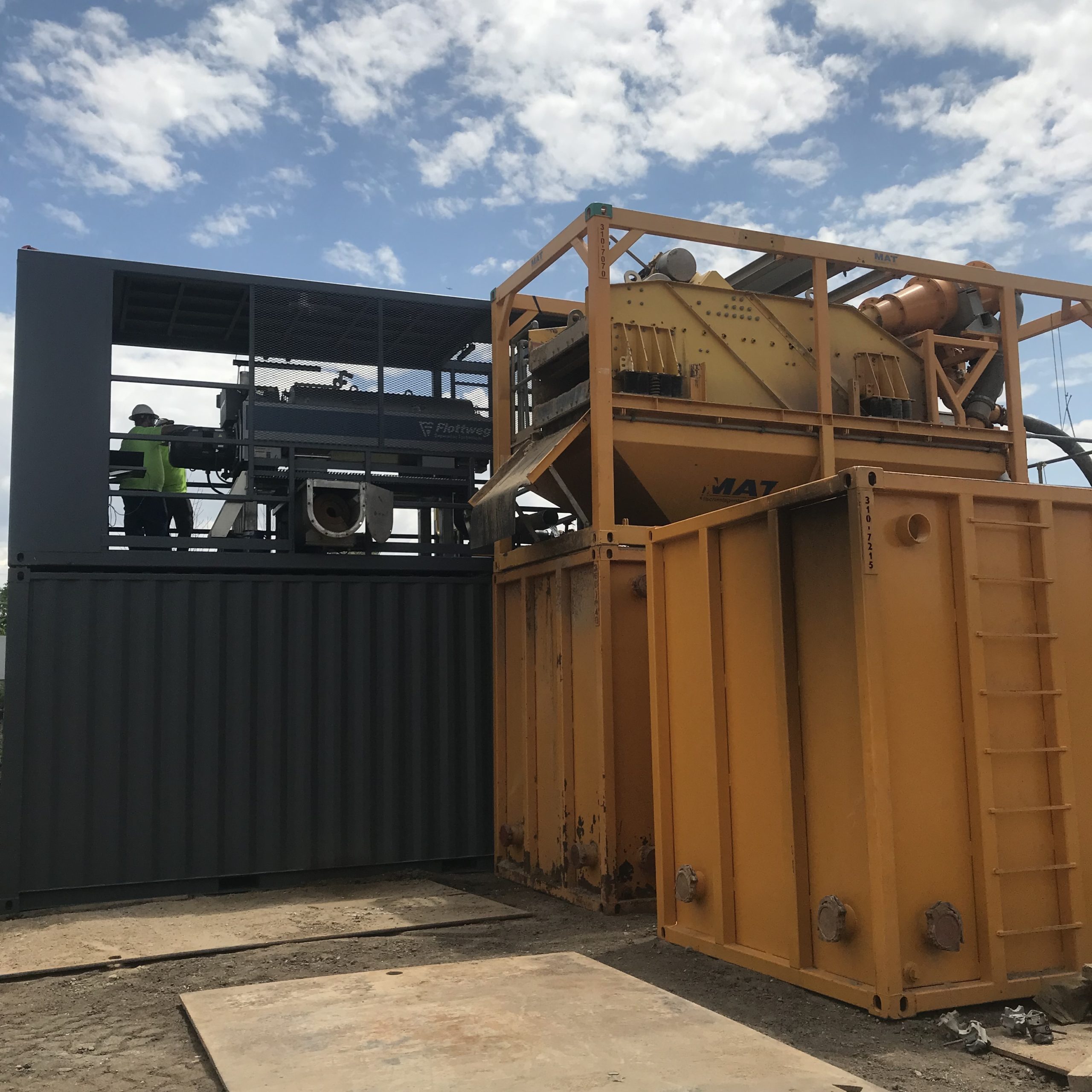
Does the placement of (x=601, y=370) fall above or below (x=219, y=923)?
above

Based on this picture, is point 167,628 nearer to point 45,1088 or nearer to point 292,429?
point 292,429

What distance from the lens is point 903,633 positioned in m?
5.44

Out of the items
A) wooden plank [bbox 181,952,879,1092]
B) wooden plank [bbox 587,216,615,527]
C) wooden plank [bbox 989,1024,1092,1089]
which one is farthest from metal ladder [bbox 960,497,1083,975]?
wooden plank [bbox 587,216,615,527]

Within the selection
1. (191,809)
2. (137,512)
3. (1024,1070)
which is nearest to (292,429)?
(137,512)

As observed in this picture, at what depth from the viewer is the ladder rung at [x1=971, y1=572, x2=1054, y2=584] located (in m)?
5.64

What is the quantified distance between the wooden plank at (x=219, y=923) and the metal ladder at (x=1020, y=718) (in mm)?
3816

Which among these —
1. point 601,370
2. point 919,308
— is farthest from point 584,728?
point 919,308

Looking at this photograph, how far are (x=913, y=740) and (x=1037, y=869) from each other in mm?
937

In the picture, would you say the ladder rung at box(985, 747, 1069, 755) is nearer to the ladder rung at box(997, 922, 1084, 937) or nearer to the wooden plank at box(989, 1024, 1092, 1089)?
the ladder rung at box(997, 922, 1084, 937)

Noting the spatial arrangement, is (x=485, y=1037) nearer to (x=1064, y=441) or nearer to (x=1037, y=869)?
(x=1037, y=869)

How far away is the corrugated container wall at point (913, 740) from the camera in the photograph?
529 cm

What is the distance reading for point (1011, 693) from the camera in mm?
5586

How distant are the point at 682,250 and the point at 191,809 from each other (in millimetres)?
6504

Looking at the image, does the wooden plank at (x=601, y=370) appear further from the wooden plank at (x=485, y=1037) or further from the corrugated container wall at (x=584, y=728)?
the wooden plank at (x=485, y=1037)
